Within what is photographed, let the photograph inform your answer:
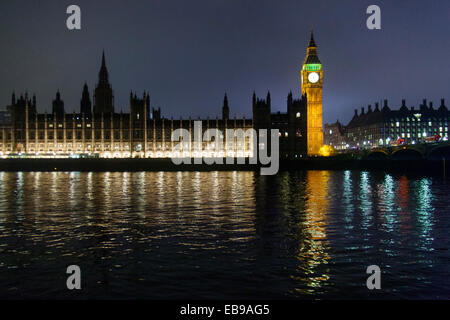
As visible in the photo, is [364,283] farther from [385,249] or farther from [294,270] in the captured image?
[385,249]

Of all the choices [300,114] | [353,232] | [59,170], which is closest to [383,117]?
[300,114]

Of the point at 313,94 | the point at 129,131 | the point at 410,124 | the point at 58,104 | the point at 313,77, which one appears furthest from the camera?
the point at 410,124

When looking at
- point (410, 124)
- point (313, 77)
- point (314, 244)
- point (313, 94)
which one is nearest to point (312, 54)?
point (313, 77)

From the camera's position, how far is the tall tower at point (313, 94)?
Result: 4734 inches

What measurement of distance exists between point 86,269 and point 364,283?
8.32 meters

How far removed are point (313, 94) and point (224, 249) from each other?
360 ft

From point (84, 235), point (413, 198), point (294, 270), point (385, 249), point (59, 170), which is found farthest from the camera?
point (59, 170)

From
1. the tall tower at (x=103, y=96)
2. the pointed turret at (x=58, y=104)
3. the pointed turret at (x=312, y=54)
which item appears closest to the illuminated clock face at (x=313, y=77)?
the pointed turret at (x=312, y=54)

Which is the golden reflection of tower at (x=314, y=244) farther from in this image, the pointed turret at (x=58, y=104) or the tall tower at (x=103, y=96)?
the pointed turret at (x=58, y=104)

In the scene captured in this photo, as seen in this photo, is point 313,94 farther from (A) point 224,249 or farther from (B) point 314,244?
(A) point 224,249

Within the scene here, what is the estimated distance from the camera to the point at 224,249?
58.6 feet

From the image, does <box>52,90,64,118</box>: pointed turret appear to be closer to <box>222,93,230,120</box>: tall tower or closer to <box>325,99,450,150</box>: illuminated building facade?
<box>222,93,230,120</box>: tall tower

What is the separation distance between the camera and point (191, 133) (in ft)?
375

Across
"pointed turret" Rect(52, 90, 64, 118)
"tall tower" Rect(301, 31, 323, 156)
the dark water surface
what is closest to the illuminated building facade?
"tall tower" Rect(301, 31, 323, 156)
